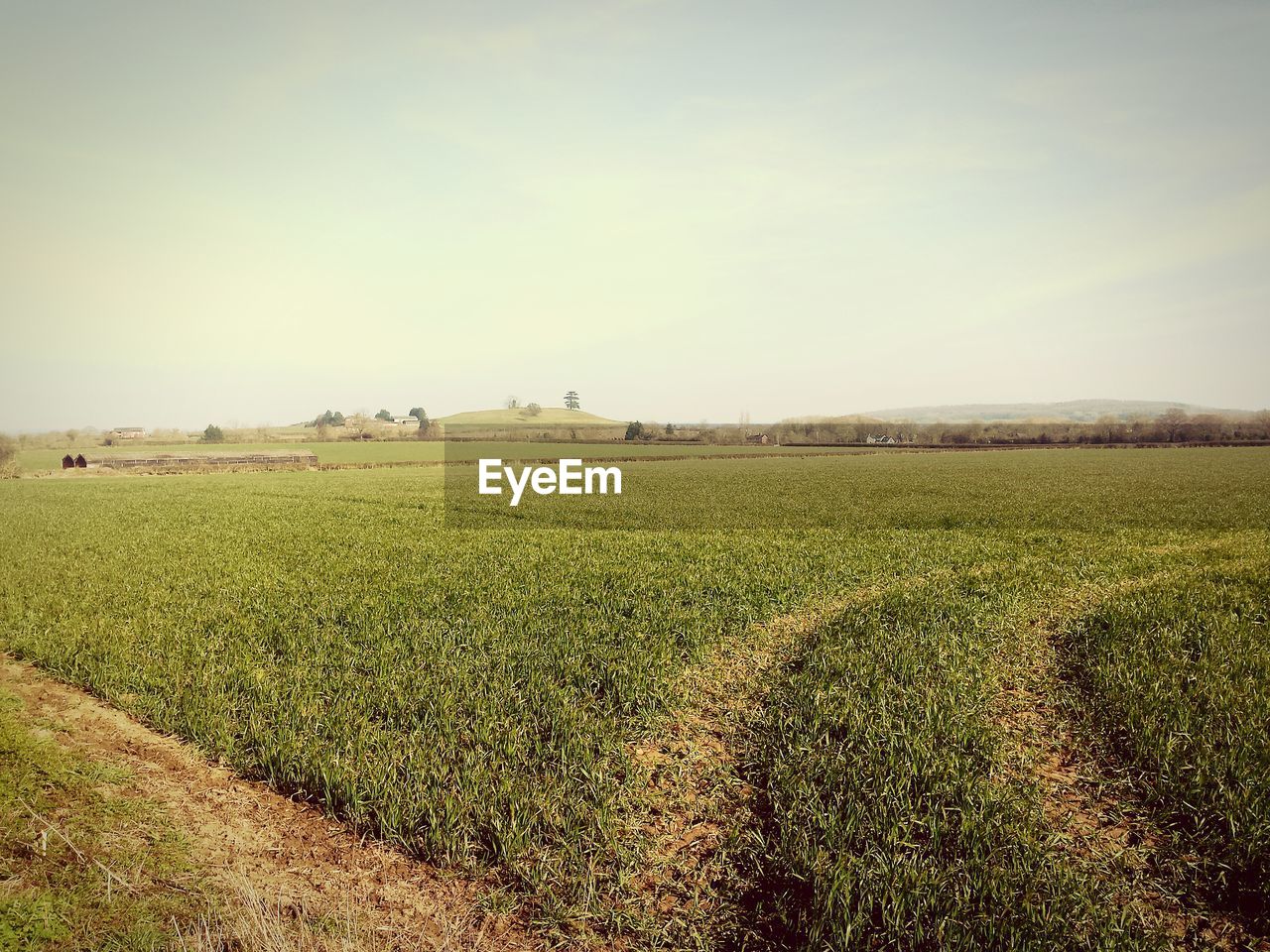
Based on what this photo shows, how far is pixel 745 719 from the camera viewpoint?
7.46m

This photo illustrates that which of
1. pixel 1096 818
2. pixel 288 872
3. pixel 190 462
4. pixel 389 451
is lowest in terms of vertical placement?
pixel 288 872

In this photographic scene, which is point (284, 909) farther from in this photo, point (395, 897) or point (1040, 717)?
point (1040, 717)

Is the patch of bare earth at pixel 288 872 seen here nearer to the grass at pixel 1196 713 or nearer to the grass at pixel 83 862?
the grass at pixel 83 862

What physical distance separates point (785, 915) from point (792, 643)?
6.00 m

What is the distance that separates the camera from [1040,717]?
7.44 metres

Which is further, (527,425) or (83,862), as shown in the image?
(527,425)

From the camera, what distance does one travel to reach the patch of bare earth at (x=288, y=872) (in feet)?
14.2

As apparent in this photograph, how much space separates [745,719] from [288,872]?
5.01 meters

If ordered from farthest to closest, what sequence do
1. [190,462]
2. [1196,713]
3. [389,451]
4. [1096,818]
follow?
[389,451] < [190,462] < [1196,713] < [1096,818]

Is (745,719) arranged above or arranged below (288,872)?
above

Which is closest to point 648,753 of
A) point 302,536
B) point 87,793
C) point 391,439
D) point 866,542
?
point 87,793

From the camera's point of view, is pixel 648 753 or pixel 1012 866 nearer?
pixel 1012 866

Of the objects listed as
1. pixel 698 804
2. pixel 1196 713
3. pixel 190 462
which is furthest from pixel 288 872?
pixel 190 462

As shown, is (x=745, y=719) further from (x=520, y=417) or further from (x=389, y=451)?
(x=520, y=417)
